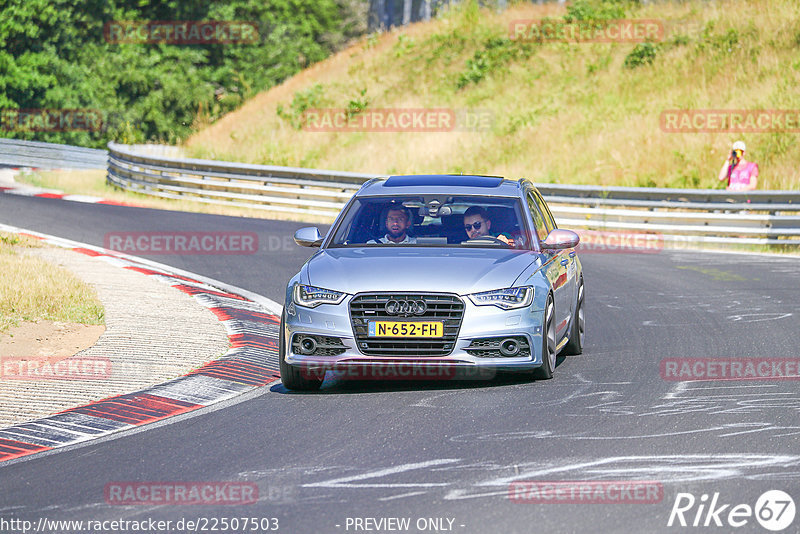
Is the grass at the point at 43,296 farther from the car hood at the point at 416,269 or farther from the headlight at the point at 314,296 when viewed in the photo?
the car hood at the point at 416,269

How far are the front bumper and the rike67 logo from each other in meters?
2.87

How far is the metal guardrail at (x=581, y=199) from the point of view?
21.6 m

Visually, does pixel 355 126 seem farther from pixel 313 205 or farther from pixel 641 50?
pixel 313 205

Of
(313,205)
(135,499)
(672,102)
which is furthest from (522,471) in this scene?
(672,102)

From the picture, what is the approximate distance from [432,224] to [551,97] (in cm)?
2765

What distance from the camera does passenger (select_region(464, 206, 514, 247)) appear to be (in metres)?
9.99

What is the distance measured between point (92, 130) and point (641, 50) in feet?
80.1

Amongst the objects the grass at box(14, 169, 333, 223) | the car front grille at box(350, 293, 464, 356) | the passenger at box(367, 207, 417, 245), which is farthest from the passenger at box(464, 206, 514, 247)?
the grass at box(14, 169, 333, 223)

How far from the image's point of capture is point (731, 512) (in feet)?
19.0

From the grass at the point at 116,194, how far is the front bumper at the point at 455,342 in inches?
666

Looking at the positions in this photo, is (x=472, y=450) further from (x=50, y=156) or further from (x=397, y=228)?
(x=50, y=156)
